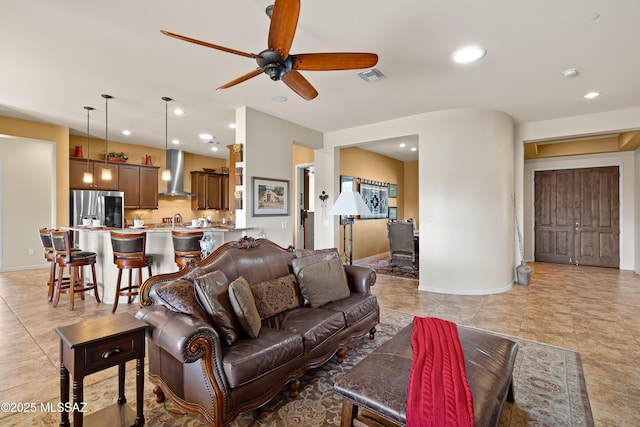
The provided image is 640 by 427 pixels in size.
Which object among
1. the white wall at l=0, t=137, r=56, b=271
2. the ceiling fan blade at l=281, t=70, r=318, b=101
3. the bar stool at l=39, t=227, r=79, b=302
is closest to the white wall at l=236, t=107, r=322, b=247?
the ceiling fan blade at l=281, t=70, r=318, b=101

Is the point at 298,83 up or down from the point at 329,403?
up

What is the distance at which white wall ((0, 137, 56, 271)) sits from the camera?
646 centimetres

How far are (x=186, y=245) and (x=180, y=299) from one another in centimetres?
221

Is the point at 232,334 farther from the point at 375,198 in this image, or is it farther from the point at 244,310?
the point at 375,198

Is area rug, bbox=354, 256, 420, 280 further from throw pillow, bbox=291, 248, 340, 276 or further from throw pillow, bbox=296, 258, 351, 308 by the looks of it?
throw pillow, bbox=296, 258, 351, 308

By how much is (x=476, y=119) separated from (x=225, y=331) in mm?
4749

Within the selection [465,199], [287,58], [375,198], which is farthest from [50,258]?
[375,198]

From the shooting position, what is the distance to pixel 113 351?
5.72 ft

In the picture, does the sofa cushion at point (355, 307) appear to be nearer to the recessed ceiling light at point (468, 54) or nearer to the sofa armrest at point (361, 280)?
the sofa armrest at point (361, 280)

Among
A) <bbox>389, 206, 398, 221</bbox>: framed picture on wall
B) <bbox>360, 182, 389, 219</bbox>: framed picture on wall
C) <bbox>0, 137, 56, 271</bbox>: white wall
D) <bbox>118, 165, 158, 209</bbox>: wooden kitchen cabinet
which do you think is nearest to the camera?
<bbox>0, 137, 56, 271</bbox>: white wall

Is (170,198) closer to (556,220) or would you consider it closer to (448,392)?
(448,392)

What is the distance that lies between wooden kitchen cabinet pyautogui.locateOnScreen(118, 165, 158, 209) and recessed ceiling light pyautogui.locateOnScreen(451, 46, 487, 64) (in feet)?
23.7


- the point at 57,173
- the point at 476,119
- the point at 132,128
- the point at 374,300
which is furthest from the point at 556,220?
the point at 57,173

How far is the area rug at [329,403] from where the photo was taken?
196 centimetres
